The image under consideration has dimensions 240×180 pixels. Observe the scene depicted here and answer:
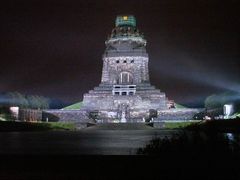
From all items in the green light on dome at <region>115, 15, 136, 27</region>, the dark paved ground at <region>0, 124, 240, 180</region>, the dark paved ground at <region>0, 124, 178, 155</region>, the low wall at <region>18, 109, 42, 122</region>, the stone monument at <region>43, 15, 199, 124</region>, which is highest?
the green light on dome at <region>115, 15, 136, 27</region>

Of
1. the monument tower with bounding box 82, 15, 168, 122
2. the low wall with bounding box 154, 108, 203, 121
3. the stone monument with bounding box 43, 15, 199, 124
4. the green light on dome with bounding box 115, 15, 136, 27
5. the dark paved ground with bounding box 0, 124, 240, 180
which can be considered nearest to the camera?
the dark paved ground with bounding box 0, 124, 240, 180

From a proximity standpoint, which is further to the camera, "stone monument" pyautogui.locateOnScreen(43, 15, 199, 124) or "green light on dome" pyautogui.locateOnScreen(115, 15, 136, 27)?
"green light on dome" pyautogui.locateOnScreen(115, 15, 136, 27)

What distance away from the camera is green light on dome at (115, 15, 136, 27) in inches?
4749

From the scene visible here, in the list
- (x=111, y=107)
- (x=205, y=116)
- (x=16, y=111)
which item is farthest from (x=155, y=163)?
(x=111, y=107)

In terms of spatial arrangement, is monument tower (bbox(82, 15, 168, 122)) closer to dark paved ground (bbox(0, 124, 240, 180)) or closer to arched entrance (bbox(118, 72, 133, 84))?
arched entrance (bbox(118, 72, 133, 84))

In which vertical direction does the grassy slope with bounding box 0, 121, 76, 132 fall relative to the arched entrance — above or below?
below

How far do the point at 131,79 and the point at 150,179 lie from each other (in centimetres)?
10576

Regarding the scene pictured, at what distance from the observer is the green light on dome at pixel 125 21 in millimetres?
120625

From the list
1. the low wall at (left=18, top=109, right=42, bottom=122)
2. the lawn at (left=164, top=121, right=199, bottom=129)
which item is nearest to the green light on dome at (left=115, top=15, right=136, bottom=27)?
the low wall at (left=18, top=109, right=42, bottom=122)

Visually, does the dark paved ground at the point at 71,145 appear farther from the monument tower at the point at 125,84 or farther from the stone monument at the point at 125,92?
the monument tower at the point at 125,84

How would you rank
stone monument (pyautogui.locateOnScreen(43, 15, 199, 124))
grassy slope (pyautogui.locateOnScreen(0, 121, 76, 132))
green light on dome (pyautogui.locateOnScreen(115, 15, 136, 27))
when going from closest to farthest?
grassy slope (pyautogui.locateOnScreen(0, 121, 76, 132)) < stone monument (pyautogui.locateOnScreen(43, 15, 199, 124)) < green light on dome (pyautogui.locateOnScreen(115, 15, 136, 27))

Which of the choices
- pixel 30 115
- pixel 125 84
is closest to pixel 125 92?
pixel 125 84

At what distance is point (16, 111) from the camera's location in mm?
84438

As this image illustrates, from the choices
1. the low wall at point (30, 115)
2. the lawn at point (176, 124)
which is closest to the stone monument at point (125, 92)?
the low wall at point (30, 115)
